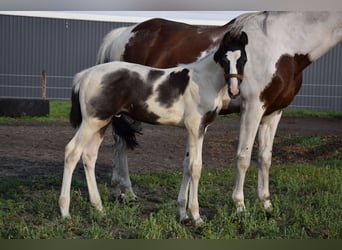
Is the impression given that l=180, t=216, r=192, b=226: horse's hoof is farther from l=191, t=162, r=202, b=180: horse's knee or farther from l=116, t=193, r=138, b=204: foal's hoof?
l=116, t=193, r=138, b=204: foal's hoof

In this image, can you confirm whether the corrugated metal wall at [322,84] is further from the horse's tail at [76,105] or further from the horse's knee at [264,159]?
the horse's tail at [76,105]

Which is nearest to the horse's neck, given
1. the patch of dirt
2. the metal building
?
the patch of dirt

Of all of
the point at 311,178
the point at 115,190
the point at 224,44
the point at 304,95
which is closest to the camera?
the point at 224,44

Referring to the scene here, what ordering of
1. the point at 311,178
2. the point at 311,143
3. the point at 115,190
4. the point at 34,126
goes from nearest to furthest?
the point at 115,190 → the point at 311,178 → the point at 311,143 → the point at 34,126

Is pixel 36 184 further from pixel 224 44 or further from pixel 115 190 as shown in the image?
pixel 224 44

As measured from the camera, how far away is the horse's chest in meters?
5.74

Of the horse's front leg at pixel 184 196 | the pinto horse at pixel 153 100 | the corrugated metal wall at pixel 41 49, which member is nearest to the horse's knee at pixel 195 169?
the pinto horse at pixel 153 100

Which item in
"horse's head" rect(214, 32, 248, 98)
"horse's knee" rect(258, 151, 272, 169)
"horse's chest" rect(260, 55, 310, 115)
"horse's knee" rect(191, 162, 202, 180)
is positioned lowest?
"horse's knee" rect(258, 151, 272, 169)

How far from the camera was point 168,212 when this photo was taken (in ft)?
18.7

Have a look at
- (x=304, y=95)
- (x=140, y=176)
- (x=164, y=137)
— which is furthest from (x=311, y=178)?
(x=304, y=95)

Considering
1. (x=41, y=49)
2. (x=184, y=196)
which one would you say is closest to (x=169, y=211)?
(x=184, y=196)

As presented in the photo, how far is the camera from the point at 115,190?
6723 mm

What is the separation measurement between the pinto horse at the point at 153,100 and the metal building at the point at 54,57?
11.8 meters

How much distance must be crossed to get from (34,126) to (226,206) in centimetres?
798
